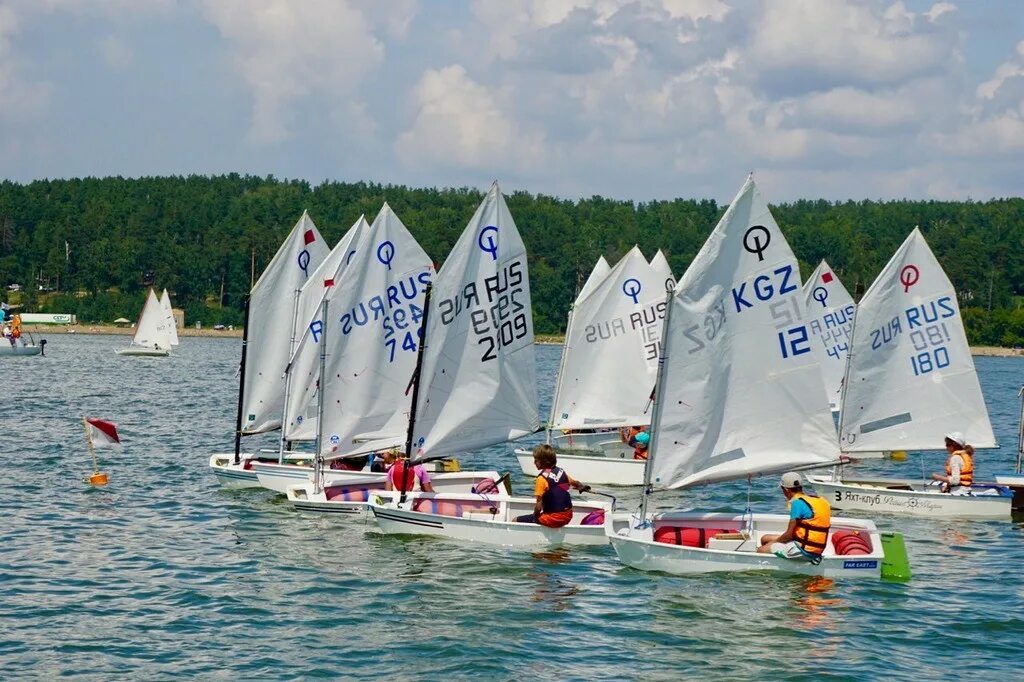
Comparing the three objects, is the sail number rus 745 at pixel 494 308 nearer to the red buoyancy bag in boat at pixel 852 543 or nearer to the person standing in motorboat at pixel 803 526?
the person standing in motorboat at pixel 803 526

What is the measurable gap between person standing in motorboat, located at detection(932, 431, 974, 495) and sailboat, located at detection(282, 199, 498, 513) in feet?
40.1

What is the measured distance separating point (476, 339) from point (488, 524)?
15.5 ft

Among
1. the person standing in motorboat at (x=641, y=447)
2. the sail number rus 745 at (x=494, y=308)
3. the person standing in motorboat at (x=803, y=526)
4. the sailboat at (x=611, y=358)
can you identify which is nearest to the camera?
the person standing in motorboat at (x=803, y=526)

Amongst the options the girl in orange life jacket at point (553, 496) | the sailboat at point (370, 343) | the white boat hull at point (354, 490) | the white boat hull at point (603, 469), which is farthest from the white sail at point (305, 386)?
the girl in orange life jacket at point (553, 496)

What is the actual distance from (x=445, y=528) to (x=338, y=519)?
374 cm

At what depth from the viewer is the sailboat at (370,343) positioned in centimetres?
3030

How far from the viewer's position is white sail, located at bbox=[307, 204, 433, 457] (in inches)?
1196

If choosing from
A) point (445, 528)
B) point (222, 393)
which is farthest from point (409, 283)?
point (222, 393)

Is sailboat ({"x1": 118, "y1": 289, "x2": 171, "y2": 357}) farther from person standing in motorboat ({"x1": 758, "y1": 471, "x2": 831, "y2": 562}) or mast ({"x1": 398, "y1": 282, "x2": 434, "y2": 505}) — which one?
person standing in motorboat ({"x1": 758, "y1": 471, "x2": 831, "y2": 562})

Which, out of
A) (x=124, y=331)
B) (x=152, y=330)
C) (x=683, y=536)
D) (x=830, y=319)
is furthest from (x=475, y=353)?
(x=124, y=331)

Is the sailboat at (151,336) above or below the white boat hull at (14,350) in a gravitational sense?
above

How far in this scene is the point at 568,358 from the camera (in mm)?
38375

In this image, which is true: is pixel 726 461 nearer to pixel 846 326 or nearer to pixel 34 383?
pixel 846 326

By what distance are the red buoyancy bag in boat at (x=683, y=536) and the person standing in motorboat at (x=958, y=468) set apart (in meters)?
9.67
